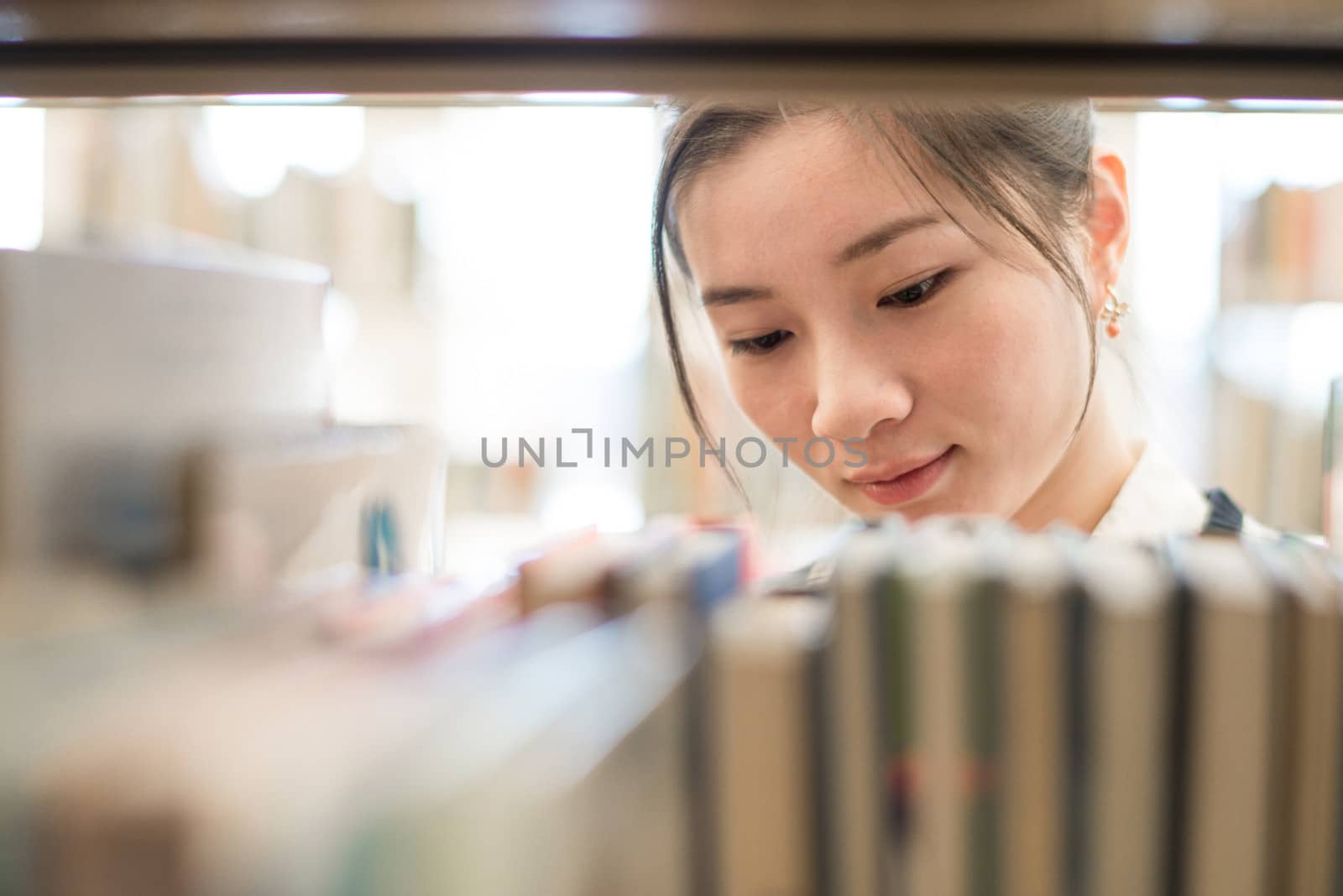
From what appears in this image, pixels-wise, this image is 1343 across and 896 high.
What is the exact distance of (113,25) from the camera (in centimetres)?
41

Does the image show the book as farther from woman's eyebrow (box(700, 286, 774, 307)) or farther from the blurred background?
the blurred background

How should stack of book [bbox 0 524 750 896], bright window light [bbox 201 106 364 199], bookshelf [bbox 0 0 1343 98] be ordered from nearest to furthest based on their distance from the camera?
1. stack of book [bbox 0 524 750 896]
2. bookshelf [bbox 0 0 1343 98]
3. bright window light [bbox 201 106 364 199]

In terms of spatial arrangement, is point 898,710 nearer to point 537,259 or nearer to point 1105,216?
point 1105,216

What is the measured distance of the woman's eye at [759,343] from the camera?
768mm

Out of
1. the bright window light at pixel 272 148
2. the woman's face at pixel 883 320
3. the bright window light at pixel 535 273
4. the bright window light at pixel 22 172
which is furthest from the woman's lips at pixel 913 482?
the bright window light at pixel 272 148

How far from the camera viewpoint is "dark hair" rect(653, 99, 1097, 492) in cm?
75

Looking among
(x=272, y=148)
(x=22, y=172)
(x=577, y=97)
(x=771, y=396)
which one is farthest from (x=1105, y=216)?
(x=22, y=172)

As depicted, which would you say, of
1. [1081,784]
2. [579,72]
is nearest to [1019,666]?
[1081,784]

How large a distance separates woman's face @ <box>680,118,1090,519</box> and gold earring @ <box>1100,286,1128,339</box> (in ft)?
0.16

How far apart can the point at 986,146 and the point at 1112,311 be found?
200 mm

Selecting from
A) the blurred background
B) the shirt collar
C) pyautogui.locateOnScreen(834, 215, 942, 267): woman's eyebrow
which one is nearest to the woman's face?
pyautogui.locateOnScreen(834, 215, 942, 267): woman's eyebrow

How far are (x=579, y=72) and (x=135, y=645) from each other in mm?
300

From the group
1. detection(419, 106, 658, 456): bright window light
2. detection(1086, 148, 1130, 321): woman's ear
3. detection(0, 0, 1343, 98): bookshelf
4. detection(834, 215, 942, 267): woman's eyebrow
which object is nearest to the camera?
detection(0, 0, 1343, 98): bookshelf

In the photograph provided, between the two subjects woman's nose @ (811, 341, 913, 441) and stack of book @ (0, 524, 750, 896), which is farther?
woman's nose @ (811, 341, 913, 441)
